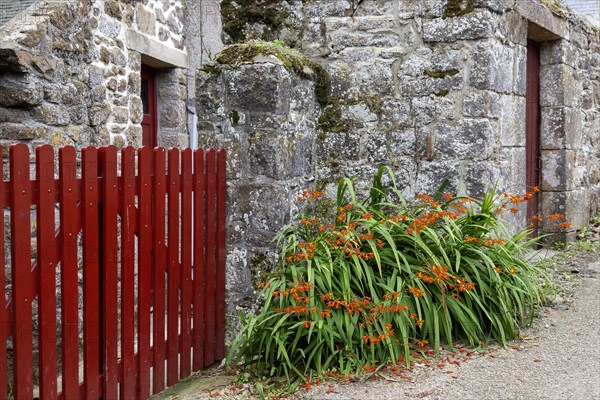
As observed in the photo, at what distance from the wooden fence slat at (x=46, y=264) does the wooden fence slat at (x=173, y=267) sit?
0.80 metres

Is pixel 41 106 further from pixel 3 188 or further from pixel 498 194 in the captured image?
pixel 498 194

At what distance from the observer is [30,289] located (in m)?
2.76

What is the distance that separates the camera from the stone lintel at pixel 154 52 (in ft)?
20.5

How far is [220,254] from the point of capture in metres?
3.98

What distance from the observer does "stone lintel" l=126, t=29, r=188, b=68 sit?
20.5ft

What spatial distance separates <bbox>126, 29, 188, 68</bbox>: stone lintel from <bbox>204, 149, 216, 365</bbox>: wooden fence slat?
275cm

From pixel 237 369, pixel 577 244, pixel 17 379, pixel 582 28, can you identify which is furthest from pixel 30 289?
pixel 582 28

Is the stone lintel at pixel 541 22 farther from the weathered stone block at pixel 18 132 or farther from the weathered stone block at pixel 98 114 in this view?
the weathered stone block at pixel 18 132

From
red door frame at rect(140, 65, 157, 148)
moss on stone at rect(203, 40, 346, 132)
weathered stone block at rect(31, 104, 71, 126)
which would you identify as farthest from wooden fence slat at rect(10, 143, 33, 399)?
red door frame at rect(140, 65, 157, 148)

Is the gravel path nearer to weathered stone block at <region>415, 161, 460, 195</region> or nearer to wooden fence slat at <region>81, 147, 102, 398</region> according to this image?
wooden fence slat at <region>81, 147, 102, 398</region>

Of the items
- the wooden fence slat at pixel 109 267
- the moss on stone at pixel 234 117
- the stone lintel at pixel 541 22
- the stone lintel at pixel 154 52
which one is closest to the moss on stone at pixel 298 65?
the moss on stone at pixel 234 117

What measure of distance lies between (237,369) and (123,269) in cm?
87

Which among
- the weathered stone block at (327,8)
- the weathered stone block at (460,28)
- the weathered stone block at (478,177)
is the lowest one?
the weathered stone block at (478,177)

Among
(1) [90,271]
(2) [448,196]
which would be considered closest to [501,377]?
(2) [448,196]
